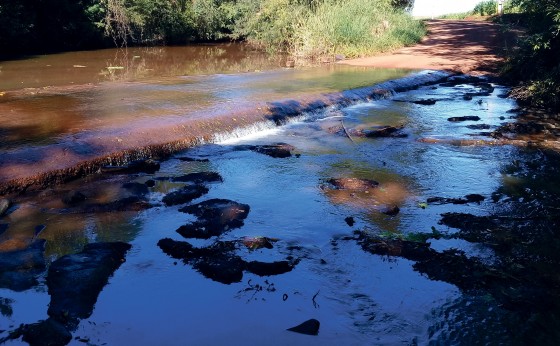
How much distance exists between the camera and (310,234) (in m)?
5.73

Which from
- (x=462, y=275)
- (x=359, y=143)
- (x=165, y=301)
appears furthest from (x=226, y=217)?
(x=359, y=143)

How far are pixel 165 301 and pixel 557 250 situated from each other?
397cm

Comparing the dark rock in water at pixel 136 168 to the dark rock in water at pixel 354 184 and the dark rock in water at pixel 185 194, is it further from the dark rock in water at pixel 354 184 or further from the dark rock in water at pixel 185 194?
the dark rock in water at pixel 354 184

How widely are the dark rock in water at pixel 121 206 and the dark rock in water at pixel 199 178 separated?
3.24ft

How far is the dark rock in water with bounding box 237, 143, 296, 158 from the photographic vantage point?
8898mm

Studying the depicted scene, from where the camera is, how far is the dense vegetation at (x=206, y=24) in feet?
72.4

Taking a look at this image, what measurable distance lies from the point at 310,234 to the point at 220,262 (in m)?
1.23

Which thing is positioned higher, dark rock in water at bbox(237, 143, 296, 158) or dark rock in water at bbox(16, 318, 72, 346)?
dark rock in water at bbox(237, 143, 296, 158)

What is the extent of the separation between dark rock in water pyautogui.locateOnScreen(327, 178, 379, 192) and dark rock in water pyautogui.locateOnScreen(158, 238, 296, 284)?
239 centimetres

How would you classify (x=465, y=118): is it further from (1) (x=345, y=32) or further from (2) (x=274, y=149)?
(1) (x=345, y=32)

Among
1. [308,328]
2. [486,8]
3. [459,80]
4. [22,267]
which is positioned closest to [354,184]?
[308,328]

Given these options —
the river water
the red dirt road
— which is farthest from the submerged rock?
the red dirt road

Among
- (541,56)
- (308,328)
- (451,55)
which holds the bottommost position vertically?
(308,328)

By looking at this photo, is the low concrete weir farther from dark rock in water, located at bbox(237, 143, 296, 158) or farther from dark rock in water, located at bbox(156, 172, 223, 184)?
dark rock in water, located at bbox(156, 172, 223, 184)
